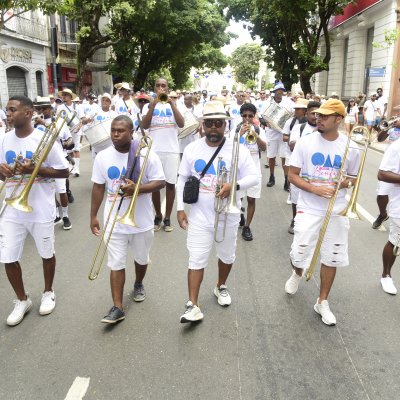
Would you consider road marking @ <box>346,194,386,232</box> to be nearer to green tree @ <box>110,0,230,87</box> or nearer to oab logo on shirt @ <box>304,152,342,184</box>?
oab logo on shirt @ <box>304,152,342,184</box>

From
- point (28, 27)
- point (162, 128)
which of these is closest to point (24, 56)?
point (28, 27)

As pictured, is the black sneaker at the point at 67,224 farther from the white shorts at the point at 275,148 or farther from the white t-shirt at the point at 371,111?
the white t-shirt at the point at 371,111

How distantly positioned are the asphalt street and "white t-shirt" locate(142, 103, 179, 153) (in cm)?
194

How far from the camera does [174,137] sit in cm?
659

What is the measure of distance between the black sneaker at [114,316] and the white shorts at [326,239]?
1.70 meters

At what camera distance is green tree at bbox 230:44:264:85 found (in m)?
87.9

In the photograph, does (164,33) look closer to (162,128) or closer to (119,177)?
(162,128)

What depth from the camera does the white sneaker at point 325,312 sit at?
12.7 feet

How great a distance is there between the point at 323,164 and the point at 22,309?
3.04 metres

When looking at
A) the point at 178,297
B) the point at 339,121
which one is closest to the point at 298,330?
the point at 178,297

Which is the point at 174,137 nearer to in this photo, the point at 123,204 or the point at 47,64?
the point at 123,204

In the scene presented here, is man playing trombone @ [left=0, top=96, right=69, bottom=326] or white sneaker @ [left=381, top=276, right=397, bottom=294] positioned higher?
man playing trombone @ [left=0, top=96, right=69, bottom=326]

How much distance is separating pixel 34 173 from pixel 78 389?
5.85 feet

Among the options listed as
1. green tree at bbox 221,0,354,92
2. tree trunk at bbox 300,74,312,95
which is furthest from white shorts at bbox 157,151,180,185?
tree trunk at bbox 300,74,312,95
